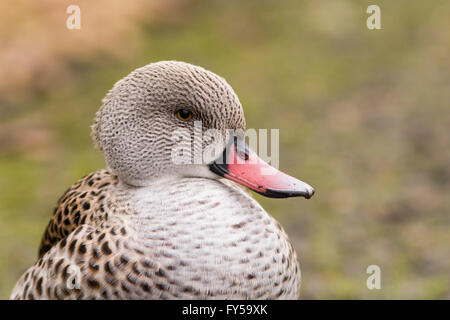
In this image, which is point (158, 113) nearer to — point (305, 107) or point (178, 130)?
point (178, 130)

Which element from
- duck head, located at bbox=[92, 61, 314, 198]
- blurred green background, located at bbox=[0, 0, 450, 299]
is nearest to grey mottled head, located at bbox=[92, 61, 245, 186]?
duck head, located at bbox=[92, 61, 314, 198]

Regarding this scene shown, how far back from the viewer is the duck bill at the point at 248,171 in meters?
1.93

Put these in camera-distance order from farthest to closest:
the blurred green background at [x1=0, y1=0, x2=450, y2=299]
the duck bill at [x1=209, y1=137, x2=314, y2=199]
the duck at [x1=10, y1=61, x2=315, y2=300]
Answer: the blurred green background at [x1=0, y1=0, x2=450, y2=299]
the duck bill at [x1=209, y1=137, x2=314, y2=199]
the duck at [x1=10, y1=61, x2=315, y2=300]

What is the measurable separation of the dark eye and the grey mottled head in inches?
0.4

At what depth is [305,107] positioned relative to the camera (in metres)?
4.90

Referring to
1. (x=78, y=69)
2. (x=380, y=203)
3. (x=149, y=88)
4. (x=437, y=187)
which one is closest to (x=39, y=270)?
(x=149, y=88)

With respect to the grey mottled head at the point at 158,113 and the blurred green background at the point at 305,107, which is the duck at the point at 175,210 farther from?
the blurred green background at the point at 305,107

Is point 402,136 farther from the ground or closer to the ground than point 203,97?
closer to the ground

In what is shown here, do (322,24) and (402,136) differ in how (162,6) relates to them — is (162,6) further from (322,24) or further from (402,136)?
(402,136)

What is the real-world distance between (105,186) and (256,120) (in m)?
2.69

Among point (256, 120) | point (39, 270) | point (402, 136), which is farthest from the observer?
point (256, 120)

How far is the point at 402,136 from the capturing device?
434cm

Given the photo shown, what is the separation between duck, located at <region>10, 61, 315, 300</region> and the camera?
182 cm

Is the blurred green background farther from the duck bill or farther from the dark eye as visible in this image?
the dark eye
